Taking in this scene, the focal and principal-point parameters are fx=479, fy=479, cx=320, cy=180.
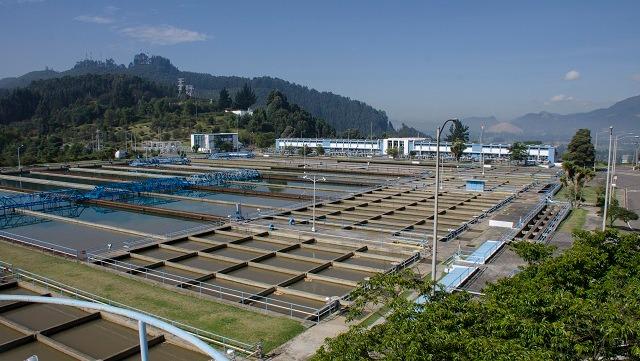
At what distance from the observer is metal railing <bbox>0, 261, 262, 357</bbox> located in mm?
17656

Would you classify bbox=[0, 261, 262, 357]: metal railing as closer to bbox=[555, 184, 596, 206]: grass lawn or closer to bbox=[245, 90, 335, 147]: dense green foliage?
bbox=[555, 184, 596, 206]: grass lawn

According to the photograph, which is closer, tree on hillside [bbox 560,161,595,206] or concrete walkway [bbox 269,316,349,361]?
concrete walkway [bbox 269,316,349,361]

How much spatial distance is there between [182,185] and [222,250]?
34.6 m

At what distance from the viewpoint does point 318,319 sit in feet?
66.7

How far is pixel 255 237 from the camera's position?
120 feet

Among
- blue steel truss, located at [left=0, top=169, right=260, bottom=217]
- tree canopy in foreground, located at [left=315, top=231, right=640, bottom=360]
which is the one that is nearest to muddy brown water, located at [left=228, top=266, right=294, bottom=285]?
tree canopy in foreground, located at [left=315, top=231, right=640, bottom=360]

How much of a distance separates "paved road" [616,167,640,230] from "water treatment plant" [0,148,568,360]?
7.26 m

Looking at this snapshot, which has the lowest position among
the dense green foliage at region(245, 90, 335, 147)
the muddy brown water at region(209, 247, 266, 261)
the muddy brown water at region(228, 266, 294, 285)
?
the muddy brown water at region(228, 266, 294, 285)

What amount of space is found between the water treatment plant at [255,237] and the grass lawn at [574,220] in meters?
1.11

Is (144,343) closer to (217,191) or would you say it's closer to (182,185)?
(217,191)

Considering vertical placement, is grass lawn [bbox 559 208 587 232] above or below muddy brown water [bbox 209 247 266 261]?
above

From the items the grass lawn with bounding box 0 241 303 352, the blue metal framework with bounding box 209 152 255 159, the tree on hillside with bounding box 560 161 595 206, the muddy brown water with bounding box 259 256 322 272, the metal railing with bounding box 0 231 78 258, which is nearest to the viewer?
the grass lawn with bounding box 0 241 303 352

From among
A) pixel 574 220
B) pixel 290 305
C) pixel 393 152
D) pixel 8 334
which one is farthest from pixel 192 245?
pixel 393 152

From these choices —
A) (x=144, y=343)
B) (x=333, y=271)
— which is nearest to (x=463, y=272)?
(x=333, y=271)
